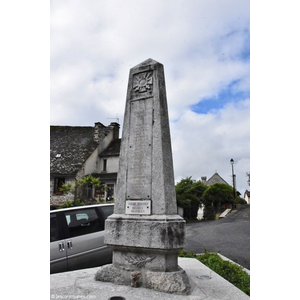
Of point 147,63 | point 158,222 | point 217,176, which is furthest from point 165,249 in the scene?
point 217,176

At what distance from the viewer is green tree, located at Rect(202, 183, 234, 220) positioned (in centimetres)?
2050

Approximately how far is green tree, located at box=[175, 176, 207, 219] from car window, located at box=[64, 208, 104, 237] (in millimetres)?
15460

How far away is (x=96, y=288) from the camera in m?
3.47

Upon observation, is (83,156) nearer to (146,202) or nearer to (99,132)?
(99,132)

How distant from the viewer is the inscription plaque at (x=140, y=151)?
3.95 metres

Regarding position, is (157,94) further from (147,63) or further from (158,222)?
(158,222)

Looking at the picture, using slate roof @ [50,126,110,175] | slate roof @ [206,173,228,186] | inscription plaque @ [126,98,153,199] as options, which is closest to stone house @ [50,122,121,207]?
slate roof @ [50,126,110,175]

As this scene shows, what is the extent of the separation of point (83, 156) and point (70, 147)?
210cm

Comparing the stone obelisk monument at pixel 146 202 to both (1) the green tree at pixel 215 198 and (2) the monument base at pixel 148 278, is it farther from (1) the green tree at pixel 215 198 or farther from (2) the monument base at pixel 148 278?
(1) the green tree at pixel 215 198

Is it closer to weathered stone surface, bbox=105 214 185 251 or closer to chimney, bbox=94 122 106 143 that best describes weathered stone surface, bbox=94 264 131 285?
weathered stone surface, bbox=105 214 185 251

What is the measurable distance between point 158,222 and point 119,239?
655 millimetres

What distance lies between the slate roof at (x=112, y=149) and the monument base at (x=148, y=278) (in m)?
17.5

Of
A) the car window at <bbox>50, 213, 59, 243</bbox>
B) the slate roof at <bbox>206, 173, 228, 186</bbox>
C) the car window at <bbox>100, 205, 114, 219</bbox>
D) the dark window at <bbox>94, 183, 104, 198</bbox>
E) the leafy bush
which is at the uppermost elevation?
the car window at <bbox>100, 205, 114, 219</bbox>

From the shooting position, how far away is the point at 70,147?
22250 millimetres
